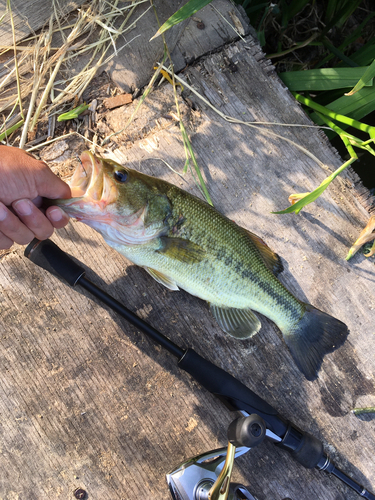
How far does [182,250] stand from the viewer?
2.33 m

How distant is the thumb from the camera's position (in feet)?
6.44

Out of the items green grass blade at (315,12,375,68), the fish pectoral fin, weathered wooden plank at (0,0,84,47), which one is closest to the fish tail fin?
the fish pectoral fin

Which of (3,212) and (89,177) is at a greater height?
(89,177)

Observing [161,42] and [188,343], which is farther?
[161,42]

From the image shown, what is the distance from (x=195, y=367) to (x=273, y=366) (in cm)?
72

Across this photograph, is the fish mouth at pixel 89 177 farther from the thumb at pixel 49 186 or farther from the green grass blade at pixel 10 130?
the green grass blade at pixel 10 130

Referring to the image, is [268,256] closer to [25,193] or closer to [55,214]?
[55,214]

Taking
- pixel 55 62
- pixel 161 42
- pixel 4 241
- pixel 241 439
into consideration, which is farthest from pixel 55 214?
pixel 161 42

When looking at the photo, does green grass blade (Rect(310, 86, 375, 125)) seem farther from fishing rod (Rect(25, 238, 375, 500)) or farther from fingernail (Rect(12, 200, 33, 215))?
fingernail (Rect(12, 200, 33, 215))

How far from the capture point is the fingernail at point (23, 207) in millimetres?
1971

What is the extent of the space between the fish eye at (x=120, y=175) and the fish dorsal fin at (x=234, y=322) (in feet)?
3.80

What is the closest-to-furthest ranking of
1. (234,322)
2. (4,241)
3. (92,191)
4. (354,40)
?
(92,191) → (4,241) → (234,322) → (354,40)

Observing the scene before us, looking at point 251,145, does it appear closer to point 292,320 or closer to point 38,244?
point 292,320

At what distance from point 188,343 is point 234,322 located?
1.33 ft
